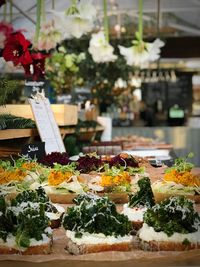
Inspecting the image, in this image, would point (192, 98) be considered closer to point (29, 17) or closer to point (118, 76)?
point (118, 76)

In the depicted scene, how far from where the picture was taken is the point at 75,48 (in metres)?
9.80

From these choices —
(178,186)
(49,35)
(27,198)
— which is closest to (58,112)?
(49,35)

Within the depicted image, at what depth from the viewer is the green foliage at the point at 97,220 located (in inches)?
78.8

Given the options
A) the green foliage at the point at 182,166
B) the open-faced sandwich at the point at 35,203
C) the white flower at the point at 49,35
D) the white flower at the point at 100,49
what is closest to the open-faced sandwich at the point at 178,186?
the green foliage at the point at 182,166

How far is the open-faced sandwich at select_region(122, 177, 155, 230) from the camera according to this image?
2.38 meters

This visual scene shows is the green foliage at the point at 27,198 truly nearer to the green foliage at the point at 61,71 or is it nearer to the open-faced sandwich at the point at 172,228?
the open-faced sandwich at the point at 172,228

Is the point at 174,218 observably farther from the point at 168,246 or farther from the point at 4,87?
the point at 4,87

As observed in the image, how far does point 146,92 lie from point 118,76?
8247 millimetres

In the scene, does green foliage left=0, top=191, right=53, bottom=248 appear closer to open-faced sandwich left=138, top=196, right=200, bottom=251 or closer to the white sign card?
open-faced sandwich left=138, top=196, right=200, bottom=251

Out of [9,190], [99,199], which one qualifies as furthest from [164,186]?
[99,199]

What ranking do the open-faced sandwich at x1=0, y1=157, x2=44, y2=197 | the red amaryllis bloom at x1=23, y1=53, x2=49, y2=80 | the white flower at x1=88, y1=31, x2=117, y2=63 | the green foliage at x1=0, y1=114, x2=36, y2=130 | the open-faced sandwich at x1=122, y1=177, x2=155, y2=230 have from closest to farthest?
the open-faced sandwich at x1=122, y1=177, x2=155, y2=230 < the open-faced sandwich at x1=0, y1=157, x2=44, y2=197 < the green foliage at x1=0, y1=114, x2=36, y2=130 < the red amaryllis bloom at x1=23, y1=53, x2=49, y2=80 < the white flower at x1=88, y1=31, x2=117, y2=63

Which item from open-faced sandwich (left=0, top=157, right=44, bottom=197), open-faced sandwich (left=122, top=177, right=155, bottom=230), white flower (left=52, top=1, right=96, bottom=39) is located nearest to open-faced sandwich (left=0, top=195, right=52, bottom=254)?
open-faced sandwich (left=122, top=177, right=155, bottom=230)

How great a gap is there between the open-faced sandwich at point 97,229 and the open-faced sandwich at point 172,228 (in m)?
0.08

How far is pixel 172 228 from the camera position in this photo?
2043 mm
